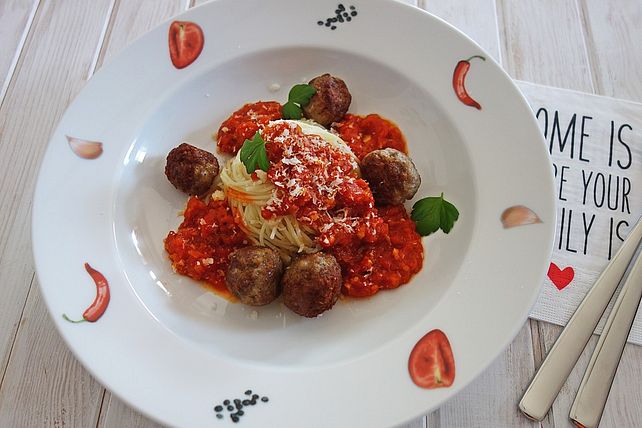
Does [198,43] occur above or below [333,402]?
above

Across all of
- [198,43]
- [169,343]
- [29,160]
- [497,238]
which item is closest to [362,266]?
[497,238]

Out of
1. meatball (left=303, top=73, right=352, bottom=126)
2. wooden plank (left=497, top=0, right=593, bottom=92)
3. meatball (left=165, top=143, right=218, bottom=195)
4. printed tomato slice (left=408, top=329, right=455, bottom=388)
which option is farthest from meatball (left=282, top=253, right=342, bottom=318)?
wooden plank (left=497, top=0, right=593, bottom=92)

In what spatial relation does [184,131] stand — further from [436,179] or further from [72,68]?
[436,179]

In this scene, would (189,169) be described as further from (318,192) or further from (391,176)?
(391,176)

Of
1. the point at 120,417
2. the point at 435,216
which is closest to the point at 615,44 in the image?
the point at 435,216

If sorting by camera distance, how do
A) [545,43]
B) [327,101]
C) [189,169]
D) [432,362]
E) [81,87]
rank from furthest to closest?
[545,43], [81,87], [327,101], [189,169], [432,362]

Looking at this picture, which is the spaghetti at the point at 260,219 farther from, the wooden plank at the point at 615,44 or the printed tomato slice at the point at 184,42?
the wooden plank at the point at 615,44

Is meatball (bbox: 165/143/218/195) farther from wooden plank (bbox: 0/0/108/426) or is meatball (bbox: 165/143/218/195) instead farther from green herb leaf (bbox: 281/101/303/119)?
wooden plank (bbox: 0/0/108/426)
